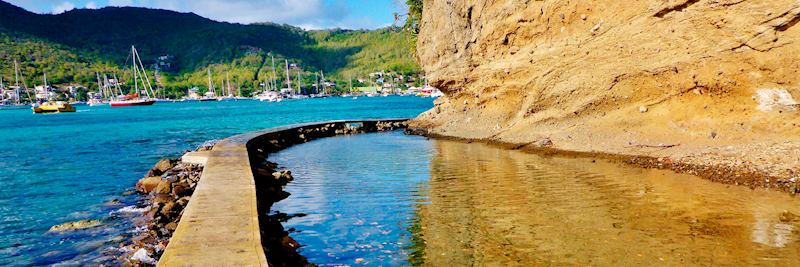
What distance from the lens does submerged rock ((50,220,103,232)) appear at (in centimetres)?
1319

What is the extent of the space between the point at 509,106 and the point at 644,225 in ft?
61.5

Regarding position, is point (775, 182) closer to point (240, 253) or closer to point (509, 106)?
point (240, 253)

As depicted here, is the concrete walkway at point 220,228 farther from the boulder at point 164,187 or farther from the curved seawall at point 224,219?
the boulder at point 164,187

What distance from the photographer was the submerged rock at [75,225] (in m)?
13.2

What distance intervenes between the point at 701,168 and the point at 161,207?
1550cm

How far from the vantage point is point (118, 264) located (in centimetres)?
989

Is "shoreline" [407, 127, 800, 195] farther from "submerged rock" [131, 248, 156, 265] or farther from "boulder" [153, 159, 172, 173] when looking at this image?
"boulder" [153, 159, 172, 173]

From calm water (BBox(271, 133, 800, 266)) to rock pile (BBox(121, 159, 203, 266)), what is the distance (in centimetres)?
259

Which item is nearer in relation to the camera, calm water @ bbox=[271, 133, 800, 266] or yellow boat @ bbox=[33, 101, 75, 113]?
calm water @ bbox=[271, 133, 800, 266]

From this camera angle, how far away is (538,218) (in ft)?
39.1

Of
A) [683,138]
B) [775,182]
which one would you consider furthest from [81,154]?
[775,182]

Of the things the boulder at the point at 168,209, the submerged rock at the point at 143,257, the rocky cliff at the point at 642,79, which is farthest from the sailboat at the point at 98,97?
the submerged rock at the point at 143,257

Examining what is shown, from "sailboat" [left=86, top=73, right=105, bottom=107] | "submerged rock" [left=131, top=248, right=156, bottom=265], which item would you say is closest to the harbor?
"submerged rock" [left=131, top=248, right=156, bottom=265]

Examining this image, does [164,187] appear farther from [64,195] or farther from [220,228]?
[220,228]
